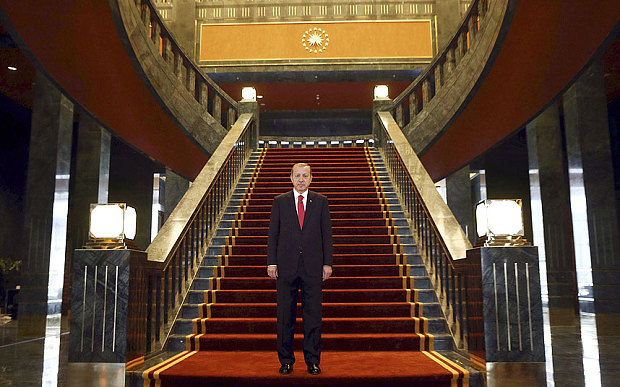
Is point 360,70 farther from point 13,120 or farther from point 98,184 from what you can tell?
point 13,120

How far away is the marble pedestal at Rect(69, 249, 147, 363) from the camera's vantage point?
383 cm

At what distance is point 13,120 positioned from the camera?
1316 centimetres

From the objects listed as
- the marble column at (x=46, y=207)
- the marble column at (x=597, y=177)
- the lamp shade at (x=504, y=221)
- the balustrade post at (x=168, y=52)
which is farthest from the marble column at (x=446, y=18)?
the lamp shade at (x=504, y=221)

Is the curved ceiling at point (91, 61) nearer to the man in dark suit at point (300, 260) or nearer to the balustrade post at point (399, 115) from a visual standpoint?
the man in dark suit at point (300, 260)

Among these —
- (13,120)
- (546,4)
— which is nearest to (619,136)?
(546,4)

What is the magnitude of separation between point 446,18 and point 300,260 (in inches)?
464

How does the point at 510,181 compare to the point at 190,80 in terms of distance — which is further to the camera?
the point at 510,181

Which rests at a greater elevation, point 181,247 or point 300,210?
point 300,210

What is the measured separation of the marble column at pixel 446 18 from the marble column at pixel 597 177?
5.26 meters

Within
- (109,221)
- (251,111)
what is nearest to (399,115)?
(251,111)

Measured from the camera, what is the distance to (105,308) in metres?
3.89

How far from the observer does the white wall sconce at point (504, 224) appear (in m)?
4.01

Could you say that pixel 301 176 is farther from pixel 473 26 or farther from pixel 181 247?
pixel 473 26

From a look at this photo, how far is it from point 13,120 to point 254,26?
21.0 feet
